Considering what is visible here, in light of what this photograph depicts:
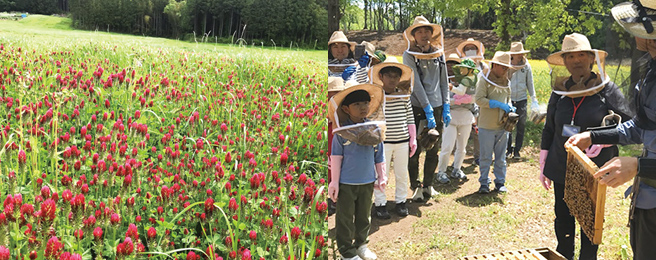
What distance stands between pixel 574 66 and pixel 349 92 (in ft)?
4.26

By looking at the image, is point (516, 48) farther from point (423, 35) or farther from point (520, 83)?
point (423, 35)

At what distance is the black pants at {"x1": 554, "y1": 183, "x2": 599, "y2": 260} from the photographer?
2.96 metres

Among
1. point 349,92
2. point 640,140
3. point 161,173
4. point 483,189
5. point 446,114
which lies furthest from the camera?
point 161,173

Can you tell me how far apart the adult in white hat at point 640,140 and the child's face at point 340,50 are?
135 centimetres

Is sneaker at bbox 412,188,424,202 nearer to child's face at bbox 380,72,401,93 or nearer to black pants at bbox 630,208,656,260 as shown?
child's face at bbox 380,72,401,93

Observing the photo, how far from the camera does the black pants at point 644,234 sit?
2500mm

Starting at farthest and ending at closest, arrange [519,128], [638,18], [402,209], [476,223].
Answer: [519,128]
[476,223]
[402,209]
[638,18]

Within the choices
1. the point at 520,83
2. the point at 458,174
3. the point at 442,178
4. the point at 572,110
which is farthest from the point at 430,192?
the point at 572,110

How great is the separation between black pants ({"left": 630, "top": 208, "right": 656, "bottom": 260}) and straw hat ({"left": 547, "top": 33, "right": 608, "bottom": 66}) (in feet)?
2.81

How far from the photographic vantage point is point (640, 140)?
2482mm

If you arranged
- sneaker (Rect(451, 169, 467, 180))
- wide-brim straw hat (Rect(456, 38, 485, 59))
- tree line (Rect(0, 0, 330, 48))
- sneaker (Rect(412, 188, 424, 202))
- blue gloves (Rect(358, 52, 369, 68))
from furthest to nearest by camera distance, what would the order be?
1. tree line (Rect(0, 0, 330, 48))
2. sneaker (Rect(451, 169, 467, 180))
3. sneaker (Rect(412, 188, 424, 202))
4. wide-brim straw hat (Rect(456, 38, 485, 59))
5. blue gloves (Rect(358, 52, 369, 68))

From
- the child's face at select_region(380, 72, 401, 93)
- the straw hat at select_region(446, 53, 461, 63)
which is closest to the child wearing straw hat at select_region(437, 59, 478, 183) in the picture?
the straw hat at select_region(446, 53, 461, 63)

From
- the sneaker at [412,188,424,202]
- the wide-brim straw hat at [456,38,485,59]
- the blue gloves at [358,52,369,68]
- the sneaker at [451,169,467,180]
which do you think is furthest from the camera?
the sneaker at [451,169,467,180]

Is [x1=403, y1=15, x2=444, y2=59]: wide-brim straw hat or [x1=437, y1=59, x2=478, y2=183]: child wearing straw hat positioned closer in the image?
[x1=403, y1=15, x2=444, y2=59]: wide-brim straw hat
